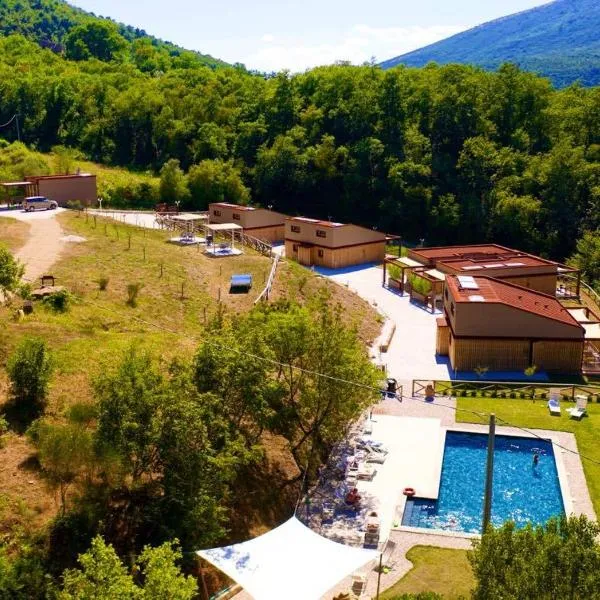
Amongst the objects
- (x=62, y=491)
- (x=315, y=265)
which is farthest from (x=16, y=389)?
(x=315, y=265)

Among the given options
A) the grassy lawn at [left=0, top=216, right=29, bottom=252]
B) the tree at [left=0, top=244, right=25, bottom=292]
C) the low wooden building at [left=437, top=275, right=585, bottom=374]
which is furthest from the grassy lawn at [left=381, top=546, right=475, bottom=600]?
the grassy lawn at [left=0, top=216, right=29, bottom=252]

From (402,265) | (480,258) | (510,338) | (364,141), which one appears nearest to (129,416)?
(510,338)

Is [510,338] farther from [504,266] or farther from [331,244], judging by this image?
[331,244]

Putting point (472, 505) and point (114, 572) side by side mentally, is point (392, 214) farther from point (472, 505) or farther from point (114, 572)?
point (114, 572)

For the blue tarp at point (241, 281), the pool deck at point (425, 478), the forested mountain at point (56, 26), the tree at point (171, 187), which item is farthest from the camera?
the forested mountain at point (56, 26)

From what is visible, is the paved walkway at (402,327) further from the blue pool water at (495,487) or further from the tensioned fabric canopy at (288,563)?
the tensioned fabric canopy at (288,563)

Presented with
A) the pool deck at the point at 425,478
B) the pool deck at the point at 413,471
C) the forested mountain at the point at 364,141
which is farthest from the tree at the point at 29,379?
the forested mountain at the point at 364,141
